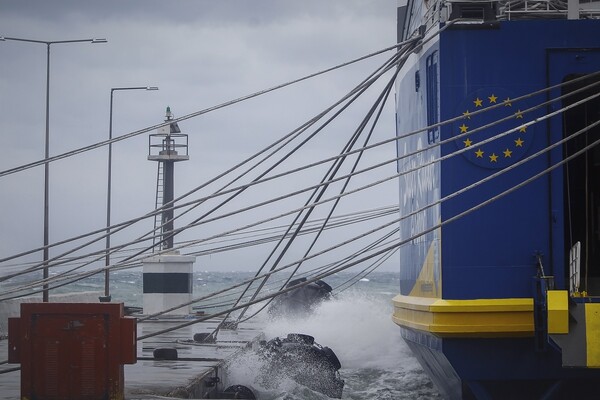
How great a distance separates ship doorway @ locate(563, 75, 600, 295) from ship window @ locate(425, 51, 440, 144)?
4.55 ft

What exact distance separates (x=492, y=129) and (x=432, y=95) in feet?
2.87

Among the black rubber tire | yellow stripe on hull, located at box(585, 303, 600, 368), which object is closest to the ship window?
yellow stripe on hull, located at box(585, 303, 600, 368)

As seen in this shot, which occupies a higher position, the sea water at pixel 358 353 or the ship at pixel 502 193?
the ship at pixel 502 193

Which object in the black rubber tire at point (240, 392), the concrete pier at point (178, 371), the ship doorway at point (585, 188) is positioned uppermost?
the ship doorway at point (585, 188)

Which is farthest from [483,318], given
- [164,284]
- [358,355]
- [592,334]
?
[164,284]

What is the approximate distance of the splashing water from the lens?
49.2 feet

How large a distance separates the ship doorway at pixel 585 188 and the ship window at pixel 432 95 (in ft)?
4.55

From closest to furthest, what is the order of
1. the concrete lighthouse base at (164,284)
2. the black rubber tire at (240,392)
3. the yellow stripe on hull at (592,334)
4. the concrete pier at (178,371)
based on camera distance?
the yellow stripe on hull at (592,334) < the concrete pier at (178,371) < the black rubber tire at (240,392) < the concrete lighthouse base at (164,284)

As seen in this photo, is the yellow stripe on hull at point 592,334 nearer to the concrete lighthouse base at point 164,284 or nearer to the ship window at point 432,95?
the ship window at point 432,95

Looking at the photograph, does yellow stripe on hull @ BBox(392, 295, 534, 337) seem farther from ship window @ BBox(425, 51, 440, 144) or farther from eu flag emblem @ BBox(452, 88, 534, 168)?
ship window @ BBox(425, 51, 440, 144)

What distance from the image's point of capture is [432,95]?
11.3 m

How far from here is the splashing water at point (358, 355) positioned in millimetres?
15008

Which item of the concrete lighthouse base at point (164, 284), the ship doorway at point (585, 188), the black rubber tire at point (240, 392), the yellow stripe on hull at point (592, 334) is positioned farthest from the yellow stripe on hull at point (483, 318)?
the concrete lighthouse base at point (164, 284)

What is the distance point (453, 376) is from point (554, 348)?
1451mm
